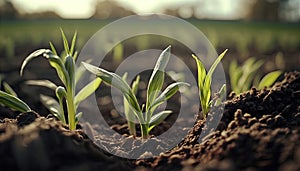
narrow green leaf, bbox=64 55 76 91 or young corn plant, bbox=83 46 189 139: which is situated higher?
narrow green leaf, bbox=64 55 76 91

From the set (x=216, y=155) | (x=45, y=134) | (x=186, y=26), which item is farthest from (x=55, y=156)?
(x=186, y=26)

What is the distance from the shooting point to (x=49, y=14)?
24125 millimetres

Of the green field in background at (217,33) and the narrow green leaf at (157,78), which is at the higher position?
the narrow green leaf at (157,78)

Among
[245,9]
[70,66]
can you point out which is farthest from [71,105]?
[245,9]

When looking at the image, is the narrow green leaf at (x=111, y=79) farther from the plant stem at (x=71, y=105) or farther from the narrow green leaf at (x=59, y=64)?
the plant stem at (x=71, y=105)

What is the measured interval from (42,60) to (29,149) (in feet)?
19.8

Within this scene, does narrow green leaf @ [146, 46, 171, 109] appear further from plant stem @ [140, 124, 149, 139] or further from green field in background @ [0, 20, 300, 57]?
green field in background @ [0, 20, 300, 57]

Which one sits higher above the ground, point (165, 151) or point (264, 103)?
point (264, 103)

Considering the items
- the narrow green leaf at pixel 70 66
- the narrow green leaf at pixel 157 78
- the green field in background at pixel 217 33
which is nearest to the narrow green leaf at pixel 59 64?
the narrow green leaf at pixel 70 66

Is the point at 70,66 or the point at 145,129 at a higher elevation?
the point at 70,66

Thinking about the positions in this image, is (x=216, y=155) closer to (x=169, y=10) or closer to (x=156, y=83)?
(x=156, y=83)

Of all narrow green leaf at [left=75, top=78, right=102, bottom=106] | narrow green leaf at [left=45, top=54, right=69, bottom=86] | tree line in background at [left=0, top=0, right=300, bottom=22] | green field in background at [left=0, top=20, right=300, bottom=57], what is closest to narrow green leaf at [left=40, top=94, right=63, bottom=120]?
narrow green leaf at [left=75, top=78, right=102, bottom=106]

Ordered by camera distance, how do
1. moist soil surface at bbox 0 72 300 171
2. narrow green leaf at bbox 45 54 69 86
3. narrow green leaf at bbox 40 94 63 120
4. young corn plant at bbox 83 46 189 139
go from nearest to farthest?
moist soil surface at bbox 0 72 300 171
narrow green leaf at bbox 45 54 69 86
young corn plant at bbox 83 46 189 139
narrow green leaf at bbox 40 94 63 120

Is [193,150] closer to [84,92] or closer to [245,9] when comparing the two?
[84,92]
